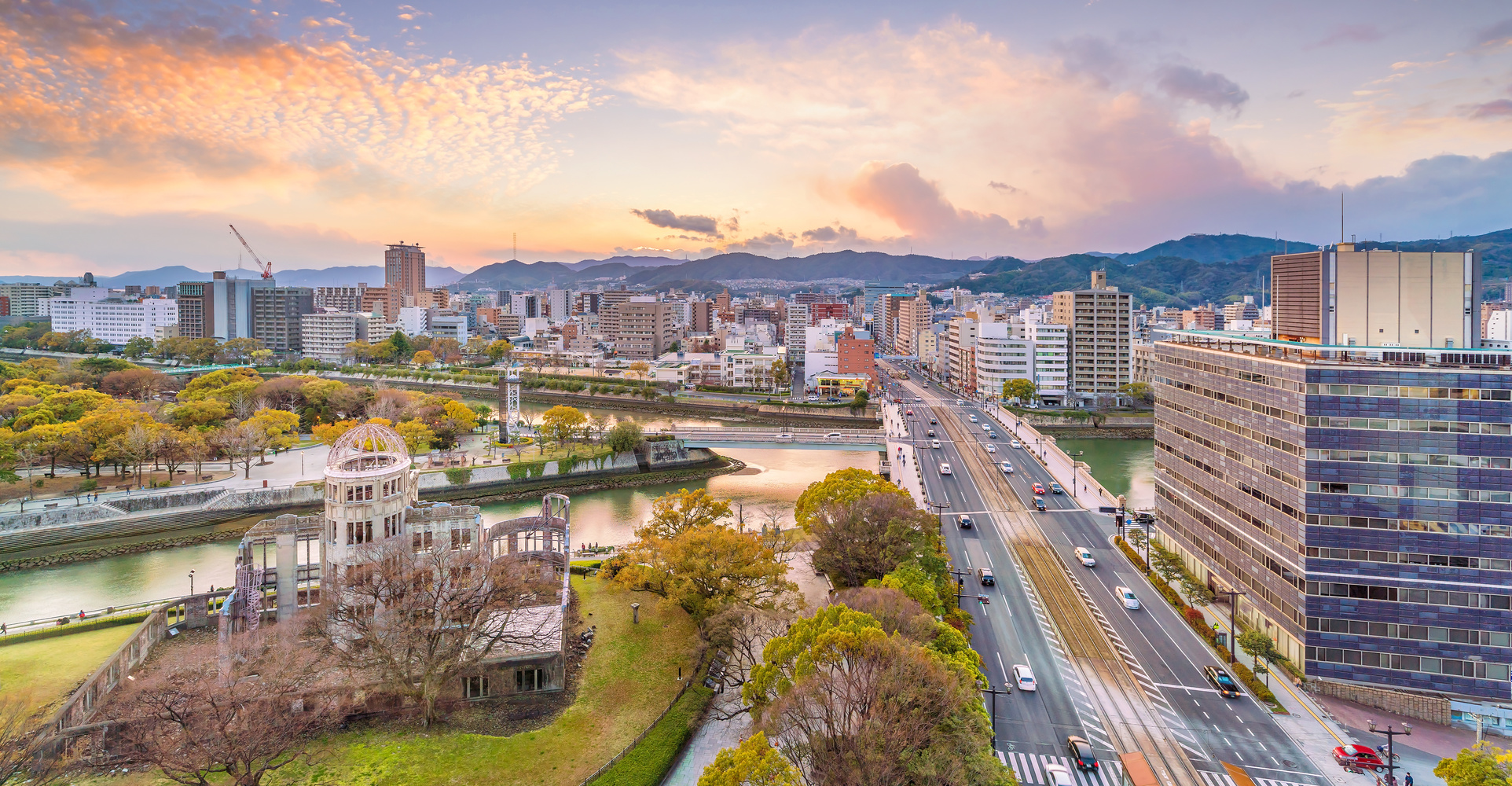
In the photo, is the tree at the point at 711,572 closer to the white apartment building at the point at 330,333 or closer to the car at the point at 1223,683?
the car at the point at 1223,683

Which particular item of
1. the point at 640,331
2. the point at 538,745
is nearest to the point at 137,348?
the point at 640,331

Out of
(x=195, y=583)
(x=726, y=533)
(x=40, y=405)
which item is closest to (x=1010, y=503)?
(x=726, y=533)

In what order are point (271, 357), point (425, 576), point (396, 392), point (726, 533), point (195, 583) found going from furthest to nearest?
point (271, 357) < point (396, 392) < point (195, 583) < point (726, 533) < point (425, 576)

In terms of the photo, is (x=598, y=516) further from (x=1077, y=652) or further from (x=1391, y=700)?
(x=1391, y=700)

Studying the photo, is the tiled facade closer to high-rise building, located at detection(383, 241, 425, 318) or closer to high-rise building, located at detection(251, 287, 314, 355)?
high-rise building, located at detection(251, 287, 314, 355)

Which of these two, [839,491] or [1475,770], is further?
[839,491]

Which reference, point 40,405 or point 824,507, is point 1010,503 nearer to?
point 824,507
